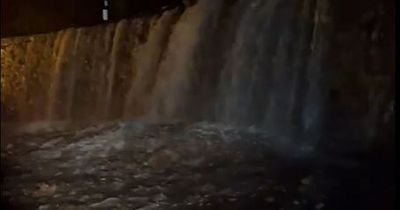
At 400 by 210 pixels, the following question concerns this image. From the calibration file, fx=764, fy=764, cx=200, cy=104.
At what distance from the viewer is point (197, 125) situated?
1142 millimetres

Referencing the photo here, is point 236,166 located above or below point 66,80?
below

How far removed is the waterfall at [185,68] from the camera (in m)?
1.11

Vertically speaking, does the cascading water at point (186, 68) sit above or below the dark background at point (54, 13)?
below

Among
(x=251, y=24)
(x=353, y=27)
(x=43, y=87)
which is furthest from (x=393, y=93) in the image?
(x=43, y=87)

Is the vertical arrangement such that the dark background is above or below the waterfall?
above

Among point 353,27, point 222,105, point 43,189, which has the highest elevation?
point 353,27

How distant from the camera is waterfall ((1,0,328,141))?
3.66 feet

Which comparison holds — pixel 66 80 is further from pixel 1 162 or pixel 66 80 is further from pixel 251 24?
pixel 251 24

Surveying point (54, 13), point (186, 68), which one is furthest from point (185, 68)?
point (54, 13)

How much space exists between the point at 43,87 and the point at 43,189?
155 mm

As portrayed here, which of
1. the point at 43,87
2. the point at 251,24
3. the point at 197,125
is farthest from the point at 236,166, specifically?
the point at 43,87

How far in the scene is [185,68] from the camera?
1.14 meters

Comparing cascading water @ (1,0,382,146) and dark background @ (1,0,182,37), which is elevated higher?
dark background @ (1,0,182,37)

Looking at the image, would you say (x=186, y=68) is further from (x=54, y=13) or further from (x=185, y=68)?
(x=54, y=13)
